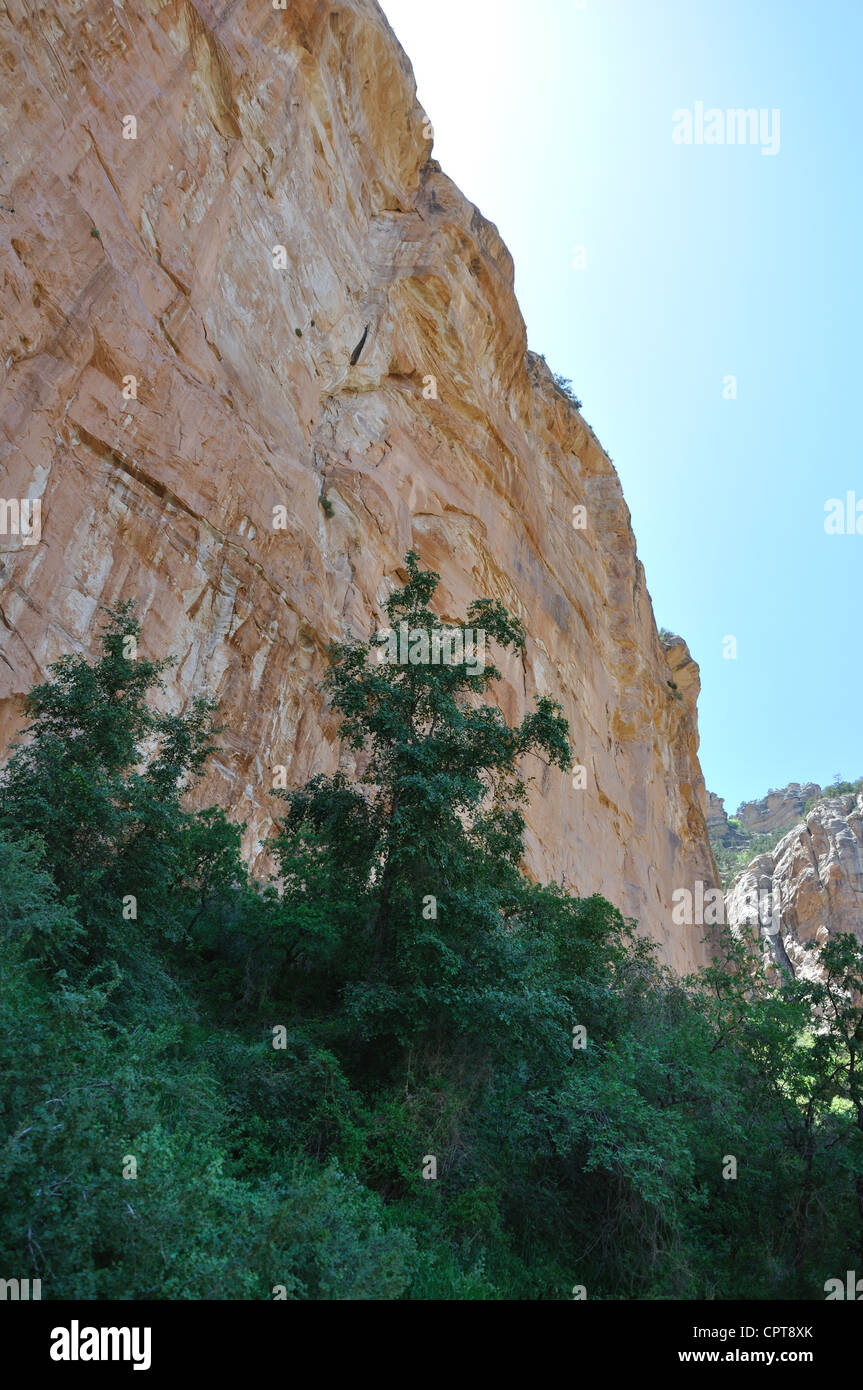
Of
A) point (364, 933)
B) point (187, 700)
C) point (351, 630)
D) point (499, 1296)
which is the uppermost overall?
point (351, 630)

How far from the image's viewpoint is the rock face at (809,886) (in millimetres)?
65062

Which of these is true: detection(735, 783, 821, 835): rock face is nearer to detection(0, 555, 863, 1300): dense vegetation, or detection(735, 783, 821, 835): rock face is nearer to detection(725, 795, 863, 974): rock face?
detection(725, 795, 863, 974): rock face

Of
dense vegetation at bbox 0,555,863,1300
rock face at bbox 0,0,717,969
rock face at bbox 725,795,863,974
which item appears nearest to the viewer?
dense vegetation at bbox 0,555,863,1300

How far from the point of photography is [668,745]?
4741 centimetres

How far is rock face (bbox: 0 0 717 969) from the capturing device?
14.6 meters

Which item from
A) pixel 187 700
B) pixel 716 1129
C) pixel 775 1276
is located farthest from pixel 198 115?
pixel 775 1276

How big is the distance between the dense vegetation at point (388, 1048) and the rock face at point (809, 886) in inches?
2092

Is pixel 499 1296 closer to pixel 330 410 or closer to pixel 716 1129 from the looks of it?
pixel 716 1129

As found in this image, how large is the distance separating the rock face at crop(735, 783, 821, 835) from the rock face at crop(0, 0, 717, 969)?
9670cm

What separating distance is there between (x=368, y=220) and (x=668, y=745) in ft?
102

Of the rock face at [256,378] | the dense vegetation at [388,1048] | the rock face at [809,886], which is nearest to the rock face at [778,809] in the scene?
the rock face at [809,886]

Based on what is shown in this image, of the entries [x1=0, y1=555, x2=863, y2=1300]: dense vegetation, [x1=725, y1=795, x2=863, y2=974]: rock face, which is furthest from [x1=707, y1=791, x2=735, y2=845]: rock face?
[x1=0, y1=555, x2=863, y2=1300]: dense vegetation

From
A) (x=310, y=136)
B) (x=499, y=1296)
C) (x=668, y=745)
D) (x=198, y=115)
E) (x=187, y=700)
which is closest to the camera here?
(x=499, y=1296)

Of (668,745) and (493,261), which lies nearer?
(493,261)
